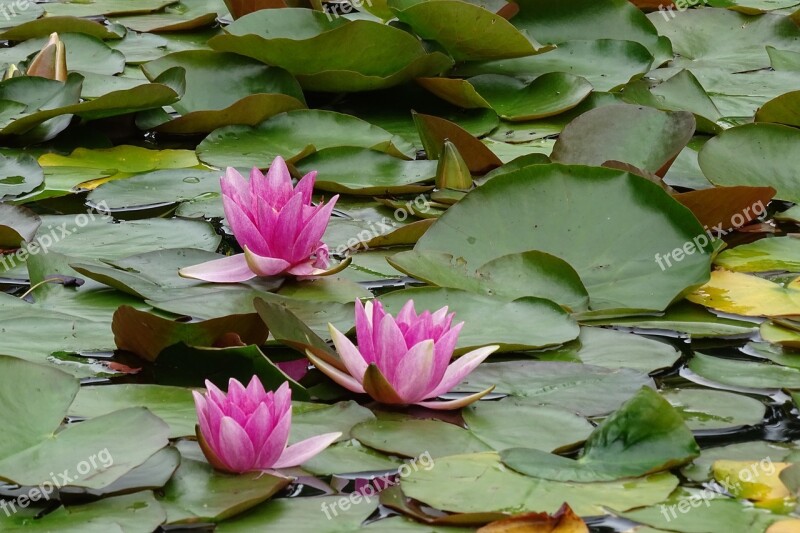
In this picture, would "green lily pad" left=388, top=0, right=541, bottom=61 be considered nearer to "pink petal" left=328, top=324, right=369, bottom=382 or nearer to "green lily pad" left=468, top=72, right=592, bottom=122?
"green lily pad" left=468, top=72, right=592, bottom=122

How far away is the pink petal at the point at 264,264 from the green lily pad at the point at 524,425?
20.6 inches

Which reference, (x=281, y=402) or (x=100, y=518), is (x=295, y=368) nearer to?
(x=281, y=402)

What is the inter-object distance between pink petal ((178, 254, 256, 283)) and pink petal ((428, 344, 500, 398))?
0.53 meters

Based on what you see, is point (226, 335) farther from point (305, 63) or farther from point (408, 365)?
point (305, 63)

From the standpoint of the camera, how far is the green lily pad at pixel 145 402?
1472 mm

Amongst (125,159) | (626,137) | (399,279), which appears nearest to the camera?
(399,279)

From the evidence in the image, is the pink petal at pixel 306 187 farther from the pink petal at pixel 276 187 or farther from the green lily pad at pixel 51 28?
the green lily pad at pixel 51 28

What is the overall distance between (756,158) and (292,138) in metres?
1.12

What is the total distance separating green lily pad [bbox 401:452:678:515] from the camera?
1.30 metres

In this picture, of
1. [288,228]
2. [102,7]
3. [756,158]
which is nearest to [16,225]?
[288,228]

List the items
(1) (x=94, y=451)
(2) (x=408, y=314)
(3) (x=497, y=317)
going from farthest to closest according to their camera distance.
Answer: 1. (3) (x=497, y=317)
2. (2) (x=408, y=314)
3. (1) (x=94, y=451)

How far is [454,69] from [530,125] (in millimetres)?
413

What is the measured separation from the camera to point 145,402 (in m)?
1.52

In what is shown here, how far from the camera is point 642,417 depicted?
1.41 meters
